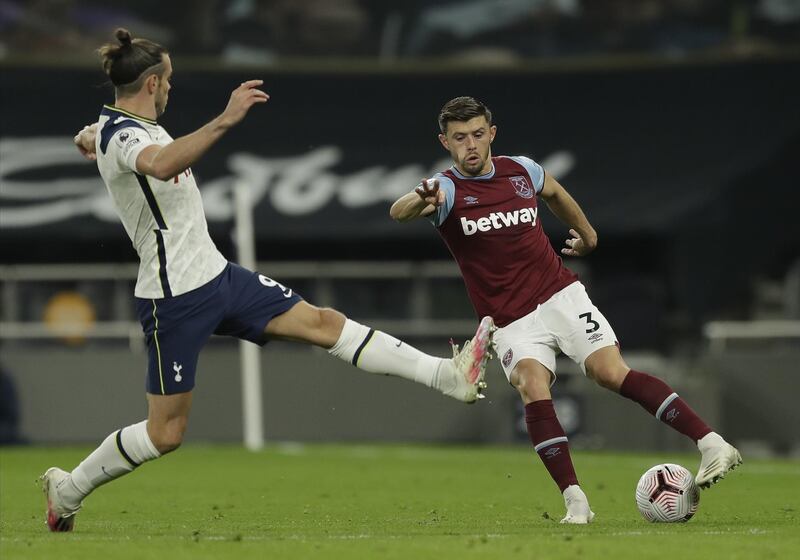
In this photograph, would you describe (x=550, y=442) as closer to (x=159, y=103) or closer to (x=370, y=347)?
(x=370, y=347)

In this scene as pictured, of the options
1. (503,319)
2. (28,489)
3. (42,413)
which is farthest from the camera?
(42,413)

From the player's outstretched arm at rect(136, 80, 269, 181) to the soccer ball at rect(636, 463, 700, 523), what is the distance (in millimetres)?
3072

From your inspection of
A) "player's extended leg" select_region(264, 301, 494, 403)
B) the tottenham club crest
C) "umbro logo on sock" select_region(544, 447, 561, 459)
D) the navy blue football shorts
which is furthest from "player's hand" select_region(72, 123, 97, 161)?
"umbro logo on sock" select_region(544, 447, 561, 459)

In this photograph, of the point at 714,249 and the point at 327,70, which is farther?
the point at 327,70

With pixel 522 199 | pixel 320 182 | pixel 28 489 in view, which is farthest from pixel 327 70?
pixel 522 199

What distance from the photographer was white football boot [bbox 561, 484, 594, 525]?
29.7 feet

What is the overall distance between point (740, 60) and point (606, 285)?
3.48m

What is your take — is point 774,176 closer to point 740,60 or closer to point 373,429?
point 740,60

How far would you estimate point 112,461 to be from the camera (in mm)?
8711

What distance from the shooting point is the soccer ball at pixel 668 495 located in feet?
30.1

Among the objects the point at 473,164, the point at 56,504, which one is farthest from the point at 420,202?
the point at 56,504

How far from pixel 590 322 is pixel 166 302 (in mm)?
2467

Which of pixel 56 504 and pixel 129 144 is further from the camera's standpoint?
pixel 56 504

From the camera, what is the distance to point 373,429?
20.9 m
